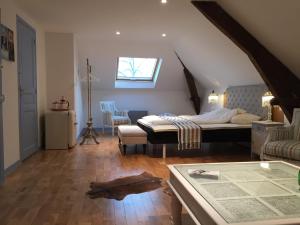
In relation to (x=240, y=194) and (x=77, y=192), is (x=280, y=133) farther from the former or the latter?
(x=77, y=192)

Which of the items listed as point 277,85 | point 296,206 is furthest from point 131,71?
point 296,206

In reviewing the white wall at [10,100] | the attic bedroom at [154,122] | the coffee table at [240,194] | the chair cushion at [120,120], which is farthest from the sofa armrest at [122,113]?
A: the coffee table at [240,194]

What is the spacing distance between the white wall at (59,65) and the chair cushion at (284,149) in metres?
4.06

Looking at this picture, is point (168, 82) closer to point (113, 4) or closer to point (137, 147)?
point (137, 147)

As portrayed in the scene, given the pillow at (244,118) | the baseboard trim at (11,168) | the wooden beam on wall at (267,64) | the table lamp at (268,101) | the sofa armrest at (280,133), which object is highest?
the wooden beam on wall at (267,64)

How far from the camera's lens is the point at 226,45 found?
4.98 metres

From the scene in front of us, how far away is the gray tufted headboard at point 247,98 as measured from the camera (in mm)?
5129

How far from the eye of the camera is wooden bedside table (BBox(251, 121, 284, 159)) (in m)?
4.15

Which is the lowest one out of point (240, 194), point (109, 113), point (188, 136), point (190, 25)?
point (188, 136)

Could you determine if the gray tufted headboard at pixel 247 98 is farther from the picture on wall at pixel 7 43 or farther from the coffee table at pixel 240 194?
the picture on wall at pixel 7 43

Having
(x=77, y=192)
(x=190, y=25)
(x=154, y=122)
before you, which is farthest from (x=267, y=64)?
(x=77, y=192)

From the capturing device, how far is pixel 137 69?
8.09 m

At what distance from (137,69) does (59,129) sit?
11.9 ft

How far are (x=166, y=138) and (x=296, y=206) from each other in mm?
3177
